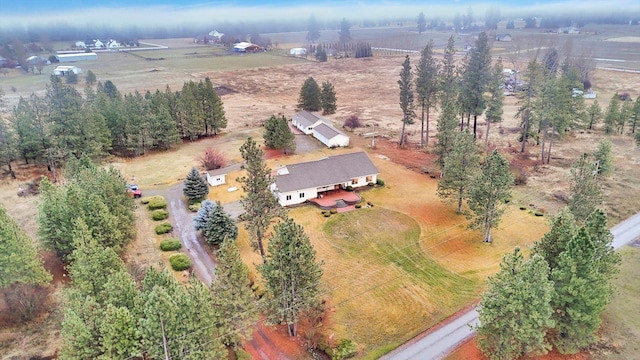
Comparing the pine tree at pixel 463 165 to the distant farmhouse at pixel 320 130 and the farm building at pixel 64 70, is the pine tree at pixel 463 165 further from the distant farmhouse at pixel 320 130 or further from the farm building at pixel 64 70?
the farm building at pixel 64 70

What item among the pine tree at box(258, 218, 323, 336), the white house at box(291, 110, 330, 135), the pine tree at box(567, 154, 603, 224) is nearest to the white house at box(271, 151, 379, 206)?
the pine tree at box(258, 218, 323, 336)

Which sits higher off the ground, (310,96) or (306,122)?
(310,96)

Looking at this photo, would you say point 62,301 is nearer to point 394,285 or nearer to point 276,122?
point 394,285

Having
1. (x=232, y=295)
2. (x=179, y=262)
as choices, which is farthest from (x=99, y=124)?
(x=232, y=295)

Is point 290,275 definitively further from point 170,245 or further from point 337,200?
point 337,200

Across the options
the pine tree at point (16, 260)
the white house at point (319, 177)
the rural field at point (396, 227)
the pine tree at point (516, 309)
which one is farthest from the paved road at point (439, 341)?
the pine tree at point (16, 260)

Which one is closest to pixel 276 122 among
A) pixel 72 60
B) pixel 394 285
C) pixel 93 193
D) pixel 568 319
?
pixel 93 193
